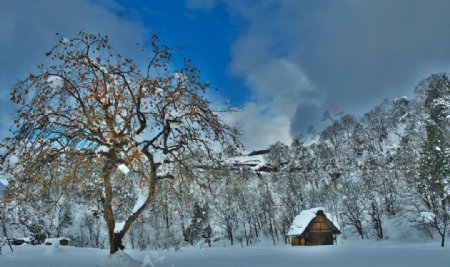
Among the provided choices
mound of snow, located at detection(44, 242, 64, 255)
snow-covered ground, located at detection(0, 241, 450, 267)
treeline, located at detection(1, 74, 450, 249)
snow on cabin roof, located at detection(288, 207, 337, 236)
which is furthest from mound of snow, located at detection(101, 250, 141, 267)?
snow on cabin roof, located at detection(288, 207, 337, 236)

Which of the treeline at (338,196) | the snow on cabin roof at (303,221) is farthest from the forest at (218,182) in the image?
the snow on cabin roof at (303,221)

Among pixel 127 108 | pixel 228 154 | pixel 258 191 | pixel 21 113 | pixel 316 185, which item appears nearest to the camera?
pixel 21 113

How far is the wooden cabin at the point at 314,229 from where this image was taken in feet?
174

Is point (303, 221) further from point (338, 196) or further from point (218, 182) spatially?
point (218, 182)

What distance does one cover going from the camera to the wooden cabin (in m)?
53.0

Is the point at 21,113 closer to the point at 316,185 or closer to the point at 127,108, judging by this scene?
the point at 127,108

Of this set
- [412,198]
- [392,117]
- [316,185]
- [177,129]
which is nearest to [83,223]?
[316,185]

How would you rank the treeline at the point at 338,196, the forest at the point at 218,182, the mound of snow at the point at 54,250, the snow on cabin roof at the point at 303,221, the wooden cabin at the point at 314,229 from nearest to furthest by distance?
1. the forest at the point at 218,182
2. the mound of snow at the point at 54,250
3. the treeline at the point at 338,196
4. the snow on cabin roof at the point at 303,221
5. the wooden cabin at the point at 314,229

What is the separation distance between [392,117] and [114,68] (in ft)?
345

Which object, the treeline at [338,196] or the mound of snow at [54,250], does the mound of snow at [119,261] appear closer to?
the mound of snow at [54,250]

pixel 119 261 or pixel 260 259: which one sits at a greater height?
pixel 119 261

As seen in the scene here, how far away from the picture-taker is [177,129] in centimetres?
1264

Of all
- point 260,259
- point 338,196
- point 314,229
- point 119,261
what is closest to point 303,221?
point 314,229

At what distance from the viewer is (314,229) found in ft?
179
